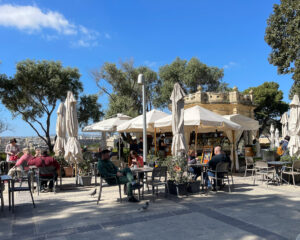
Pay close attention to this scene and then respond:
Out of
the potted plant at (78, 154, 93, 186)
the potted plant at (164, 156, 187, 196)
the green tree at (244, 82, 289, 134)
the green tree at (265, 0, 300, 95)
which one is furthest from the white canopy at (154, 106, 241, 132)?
the green tree at (244, 82, 289, 134)

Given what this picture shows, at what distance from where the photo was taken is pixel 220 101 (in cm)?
2059

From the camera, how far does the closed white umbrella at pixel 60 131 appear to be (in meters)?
10.5

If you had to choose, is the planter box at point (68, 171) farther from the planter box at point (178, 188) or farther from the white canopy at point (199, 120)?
the planter box at point (178, 188)

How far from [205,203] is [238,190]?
1968mm

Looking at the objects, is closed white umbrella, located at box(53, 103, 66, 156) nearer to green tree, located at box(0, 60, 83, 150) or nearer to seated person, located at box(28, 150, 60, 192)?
seated person, located at box(28, 150, 60, 192)

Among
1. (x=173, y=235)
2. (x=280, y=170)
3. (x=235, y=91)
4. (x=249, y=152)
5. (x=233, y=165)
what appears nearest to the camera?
(x=173, y=235)

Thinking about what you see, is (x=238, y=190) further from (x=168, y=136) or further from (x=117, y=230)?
(x=168, y=136)

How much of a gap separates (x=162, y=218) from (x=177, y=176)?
80.9 inches

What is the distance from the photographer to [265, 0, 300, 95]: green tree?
45.3 ft

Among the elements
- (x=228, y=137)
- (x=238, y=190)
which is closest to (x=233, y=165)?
(x=228, y=137)

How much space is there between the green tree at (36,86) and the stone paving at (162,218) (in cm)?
1479

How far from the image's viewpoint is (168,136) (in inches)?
591

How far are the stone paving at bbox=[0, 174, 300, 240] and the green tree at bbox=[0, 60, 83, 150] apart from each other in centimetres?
1479

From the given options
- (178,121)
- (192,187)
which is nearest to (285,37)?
(178,121)
